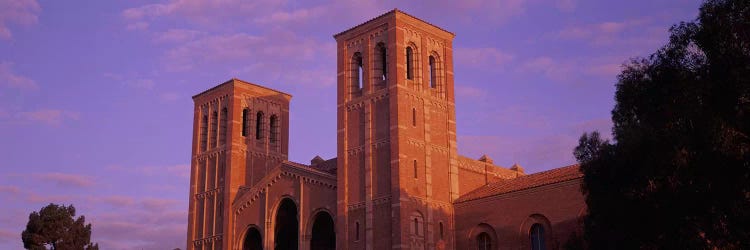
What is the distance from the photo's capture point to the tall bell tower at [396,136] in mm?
42250

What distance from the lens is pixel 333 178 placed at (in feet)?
150

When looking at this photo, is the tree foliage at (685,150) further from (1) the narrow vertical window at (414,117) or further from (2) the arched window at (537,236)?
(1) the narrow vertical window at (414,117)

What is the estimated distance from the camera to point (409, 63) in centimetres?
4547

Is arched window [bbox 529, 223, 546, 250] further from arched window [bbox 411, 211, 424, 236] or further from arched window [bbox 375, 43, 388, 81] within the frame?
arched window [bbox 375, 43, 388, 81]

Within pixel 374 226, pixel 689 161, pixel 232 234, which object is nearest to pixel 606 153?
pixel 689 161

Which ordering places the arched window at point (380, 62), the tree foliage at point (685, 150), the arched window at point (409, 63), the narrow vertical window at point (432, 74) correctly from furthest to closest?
1. the narrow vertical window at point (432, 74)
2. the arched window at point (380, 62)
3. the arched window at point (409, 63)
4. the tree foliage at point (685, 150)

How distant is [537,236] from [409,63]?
11045 mm

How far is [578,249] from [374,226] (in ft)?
53.3

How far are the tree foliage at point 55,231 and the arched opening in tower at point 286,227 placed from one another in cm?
1083

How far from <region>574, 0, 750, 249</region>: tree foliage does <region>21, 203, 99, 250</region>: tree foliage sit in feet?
113

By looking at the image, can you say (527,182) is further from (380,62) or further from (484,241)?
(380,62)

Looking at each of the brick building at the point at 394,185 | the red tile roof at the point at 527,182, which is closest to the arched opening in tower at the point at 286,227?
the brick building at the point at 394,185

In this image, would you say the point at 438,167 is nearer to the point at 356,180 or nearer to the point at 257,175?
the point at 356,180

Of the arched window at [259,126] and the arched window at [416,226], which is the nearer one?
the arched window at [416,226]
